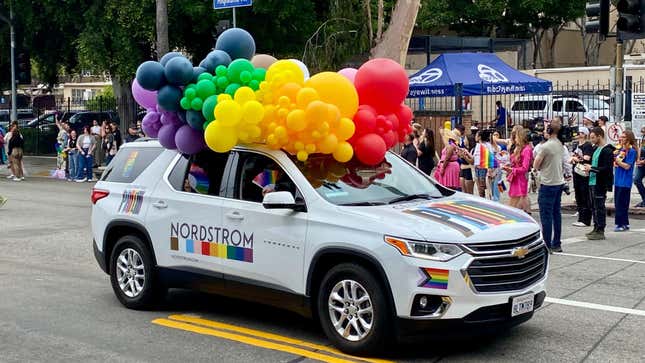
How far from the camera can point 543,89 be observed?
2316 cm

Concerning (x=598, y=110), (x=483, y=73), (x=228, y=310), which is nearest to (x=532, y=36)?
(x=598, y=110)

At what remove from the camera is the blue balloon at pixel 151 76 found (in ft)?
26.0

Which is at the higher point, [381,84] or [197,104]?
[381,84]

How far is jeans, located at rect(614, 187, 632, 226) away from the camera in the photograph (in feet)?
46.9

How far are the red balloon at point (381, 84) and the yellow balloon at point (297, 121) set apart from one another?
893 millimetres

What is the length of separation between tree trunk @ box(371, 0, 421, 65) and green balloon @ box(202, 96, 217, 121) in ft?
39.5

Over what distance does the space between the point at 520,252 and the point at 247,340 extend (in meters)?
2.40

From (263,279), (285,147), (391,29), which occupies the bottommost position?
(263,279)

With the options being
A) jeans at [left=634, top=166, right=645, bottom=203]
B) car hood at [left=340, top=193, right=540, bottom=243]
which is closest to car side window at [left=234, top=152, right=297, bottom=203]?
car hood at [left=340, top=193, right=540, bottom=243]

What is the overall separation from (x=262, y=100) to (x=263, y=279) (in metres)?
1.55

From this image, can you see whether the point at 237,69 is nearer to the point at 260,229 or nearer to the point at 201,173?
the point at 201,173

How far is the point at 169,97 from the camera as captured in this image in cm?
794

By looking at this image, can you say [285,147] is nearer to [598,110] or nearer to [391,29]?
[391,29]

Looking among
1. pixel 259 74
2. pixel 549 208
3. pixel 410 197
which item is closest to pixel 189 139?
pixel 259 74
